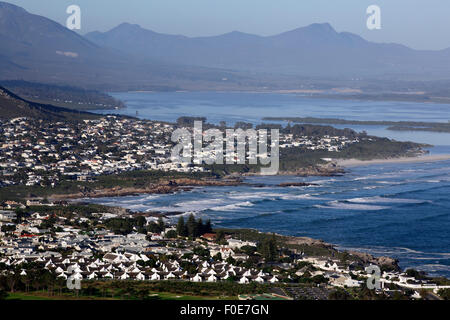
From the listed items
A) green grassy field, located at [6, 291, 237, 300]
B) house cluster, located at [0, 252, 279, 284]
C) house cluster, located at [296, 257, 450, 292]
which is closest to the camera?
green grassy field, located at [6, 291, 237, 300]

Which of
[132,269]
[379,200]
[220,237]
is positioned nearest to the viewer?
[132,269]

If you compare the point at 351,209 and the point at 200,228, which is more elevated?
the point at 200,228

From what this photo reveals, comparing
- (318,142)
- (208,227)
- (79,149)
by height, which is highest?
(79,149)

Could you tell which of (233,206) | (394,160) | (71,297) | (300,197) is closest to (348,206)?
(300,197)

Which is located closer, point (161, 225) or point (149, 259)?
point (149, 259)

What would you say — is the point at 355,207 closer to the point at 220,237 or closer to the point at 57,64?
the point at 220,237

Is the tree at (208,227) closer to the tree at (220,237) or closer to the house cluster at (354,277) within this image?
the tree at (220,237)

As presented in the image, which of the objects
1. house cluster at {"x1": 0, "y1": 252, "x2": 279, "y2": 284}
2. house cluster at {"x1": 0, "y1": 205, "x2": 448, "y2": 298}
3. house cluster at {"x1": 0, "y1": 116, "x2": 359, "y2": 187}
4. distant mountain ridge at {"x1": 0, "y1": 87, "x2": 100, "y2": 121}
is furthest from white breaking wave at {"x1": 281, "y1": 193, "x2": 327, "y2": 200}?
distant mountain ridge at {"x1": 0, "y1": 87, "x2": 100, "y2": 121}

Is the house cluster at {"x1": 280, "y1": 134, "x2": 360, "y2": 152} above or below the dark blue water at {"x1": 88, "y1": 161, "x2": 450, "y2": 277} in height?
above

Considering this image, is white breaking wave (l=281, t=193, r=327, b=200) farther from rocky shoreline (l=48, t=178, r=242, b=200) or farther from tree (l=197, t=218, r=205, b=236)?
tree (l=197, t=218, r=205, b=236)

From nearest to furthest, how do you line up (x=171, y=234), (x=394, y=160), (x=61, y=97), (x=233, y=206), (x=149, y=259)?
(x=149, y=259) → (x=171, y=234) → (x=233, y=206) → (x=394, y=160) → (x=61, y=97)

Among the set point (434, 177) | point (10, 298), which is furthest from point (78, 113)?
point (10, 298)

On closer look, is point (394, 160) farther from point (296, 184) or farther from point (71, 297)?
point (71, 297)
